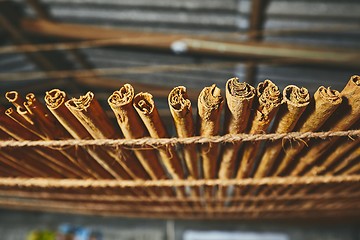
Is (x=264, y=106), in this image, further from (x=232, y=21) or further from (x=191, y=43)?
(x=232, y=21)

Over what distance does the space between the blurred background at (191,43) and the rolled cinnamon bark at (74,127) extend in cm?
185

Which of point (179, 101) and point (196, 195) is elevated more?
point (179, 101)

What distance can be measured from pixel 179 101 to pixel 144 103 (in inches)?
6.7

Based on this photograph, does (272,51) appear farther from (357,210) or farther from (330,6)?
(357,210)

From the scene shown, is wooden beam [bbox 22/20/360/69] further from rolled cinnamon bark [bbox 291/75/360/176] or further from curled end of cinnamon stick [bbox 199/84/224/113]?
curled end of cinnamon stick [bbox 199/84/224/113]

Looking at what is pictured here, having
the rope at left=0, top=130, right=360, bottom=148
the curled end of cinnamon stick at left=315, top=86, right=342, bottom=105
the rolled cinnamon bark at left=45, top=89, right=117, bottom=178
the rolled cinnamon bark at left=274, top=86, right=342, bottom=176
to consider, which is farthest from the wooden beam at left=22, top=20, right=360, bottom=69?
the curled end of cinnamon stick at left=315, top=86, right=342, bottom=105

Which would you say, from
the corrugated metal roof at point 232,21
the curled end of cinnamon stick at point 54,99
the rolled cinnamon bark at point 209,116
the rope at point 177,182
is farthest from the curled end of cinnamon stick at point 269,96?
the corrugated metal roof at point 232,21

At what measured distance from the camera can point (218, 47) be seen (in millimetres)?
3979

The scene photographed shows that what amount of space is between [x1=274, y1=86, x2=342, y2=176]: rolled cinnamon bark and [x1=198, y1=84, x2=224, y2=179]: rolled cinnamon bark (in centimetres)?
42

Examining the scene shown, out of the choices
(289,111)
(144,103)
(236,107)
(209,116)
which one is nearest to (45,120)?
(144,103)

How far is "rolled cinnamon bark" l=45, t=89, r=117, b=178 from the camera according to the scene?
1.54 meters

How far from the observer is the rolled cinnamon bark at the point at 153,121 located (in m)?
1.51

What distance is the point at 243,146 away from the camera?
1.89 meters

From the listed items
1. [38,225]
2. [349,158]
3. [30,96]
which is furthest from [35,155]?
[38,225]
